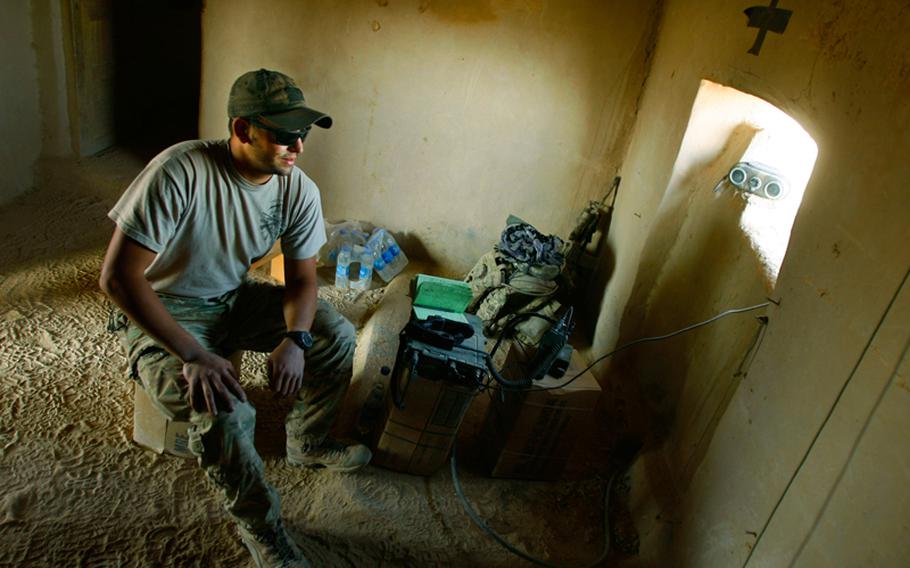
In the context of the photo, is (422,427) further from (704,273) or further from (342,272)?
(342,272)

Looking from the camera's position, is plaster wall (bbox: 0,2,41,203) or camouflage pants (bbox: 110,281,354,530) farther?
plaster wall (bbox: 0,2,41,203)

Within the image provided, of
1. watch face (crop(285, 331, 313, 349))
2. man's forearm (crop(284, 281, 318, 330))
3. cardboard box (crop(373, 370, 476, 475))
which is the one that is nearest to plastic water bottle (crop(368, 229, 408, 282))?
cardboard box (crop(373, 370, 476, 475))

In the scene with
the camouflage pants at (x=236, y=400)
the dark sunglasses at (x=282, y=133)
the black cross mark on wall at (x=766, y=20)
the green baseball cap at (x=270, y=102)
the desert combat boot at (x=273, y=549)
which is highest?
the black cross mark on wall at (x=766, y=20)

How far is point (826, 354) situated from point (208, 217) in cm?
223

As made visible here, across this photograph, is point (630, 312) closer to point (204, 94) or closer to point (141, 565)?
point (141, 565)

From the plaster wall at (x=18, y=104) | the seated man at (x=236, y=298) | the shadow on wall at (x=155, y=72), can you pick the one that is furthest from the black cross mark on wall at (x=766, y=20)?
the shadow on wall at (x=155, y=72)

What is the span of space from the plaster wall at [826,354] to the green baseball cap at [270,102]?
184 cm

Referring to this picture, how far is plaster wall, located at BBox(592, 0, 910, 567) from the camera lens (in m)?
1.61

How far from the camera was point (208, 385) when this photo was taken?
1.97m

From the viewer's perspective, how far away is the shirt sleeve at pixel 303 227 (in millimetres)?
2525

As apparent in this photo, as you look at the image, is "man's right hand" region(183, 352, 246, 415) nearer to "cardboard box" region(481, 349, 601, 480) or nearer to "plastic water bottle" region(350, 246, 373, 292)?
"cardboard box" region(481, 349, 601, 480)

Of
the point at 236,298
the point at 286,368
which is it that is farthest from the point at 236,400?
the point at 236,298

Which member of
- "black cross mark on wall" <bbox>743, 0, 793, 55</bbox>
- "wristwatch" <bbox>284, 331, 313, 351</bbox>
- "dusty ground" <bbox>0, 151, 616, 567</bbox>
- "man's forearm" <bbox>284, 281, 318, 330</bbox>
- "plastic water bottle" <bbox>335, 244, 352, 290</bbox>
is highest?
"black cross mark on wall" <bbox>743, 0, 793, 55</bbox>

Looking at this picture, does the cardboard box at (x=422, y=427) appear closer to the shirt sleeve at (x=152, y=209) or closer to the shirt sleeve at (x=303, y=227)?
the shirt sleeve at (x=303, y=227)
